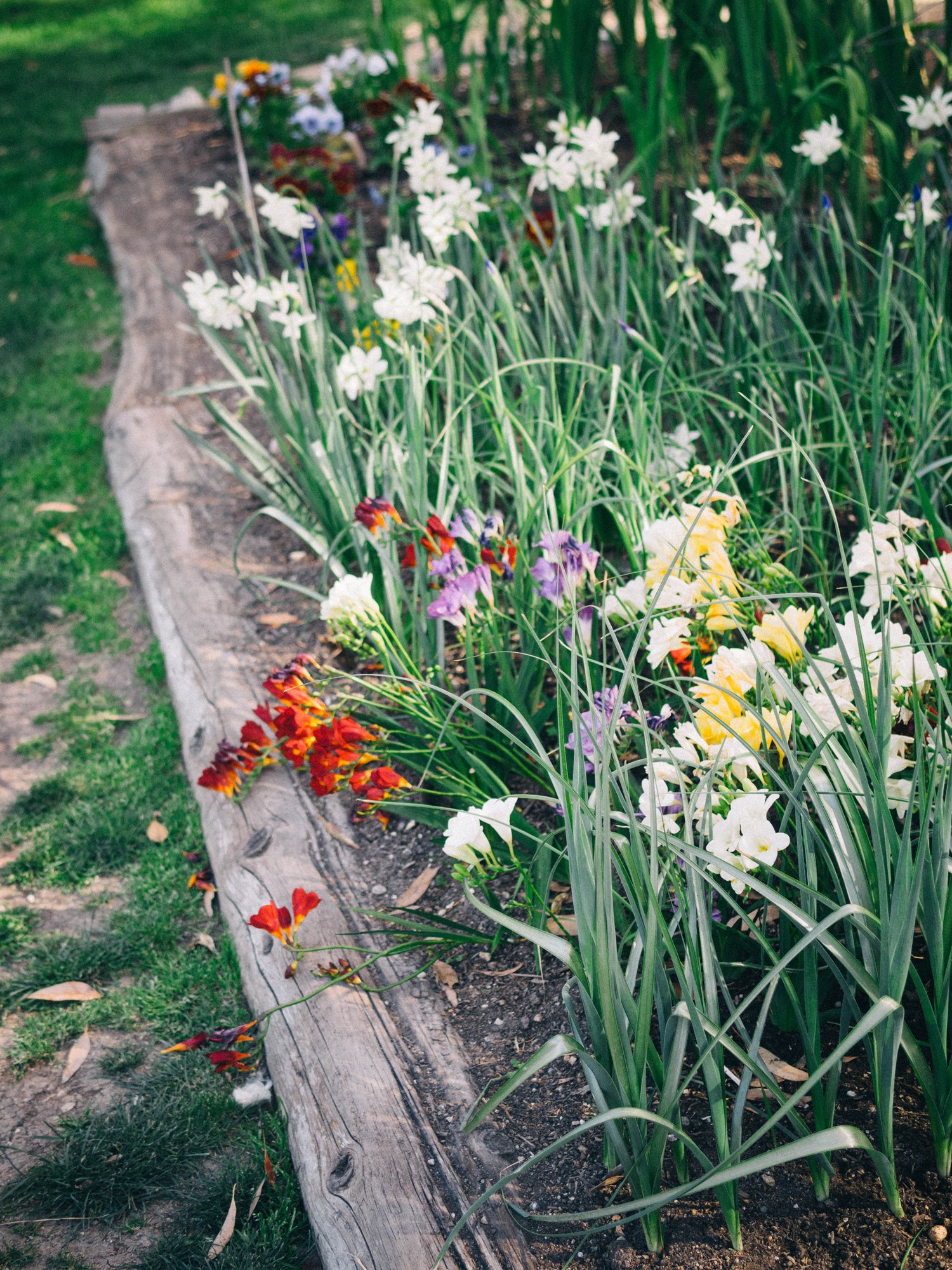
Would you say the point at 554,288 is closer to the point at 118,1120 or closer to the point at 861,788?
the point at 861,788

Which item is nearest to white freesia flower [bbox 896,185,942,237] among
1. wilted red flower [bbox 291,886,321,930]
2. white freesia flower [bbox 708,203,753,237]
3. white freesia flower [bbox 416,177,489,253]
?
white freesia flower [bbox 708,203,753,237]

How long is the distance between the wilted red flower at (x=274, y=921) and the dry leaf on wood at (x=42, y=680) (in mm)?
1347

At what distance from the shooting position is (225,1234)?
1.35 meters

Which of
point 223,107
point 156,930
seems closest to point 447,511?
point 156,930

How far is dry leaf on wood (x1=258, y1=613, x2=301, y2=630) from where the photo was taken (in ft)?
8.04

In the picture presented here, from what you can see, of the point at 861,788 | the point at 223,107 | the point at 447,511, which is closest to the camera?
the point at 861,788

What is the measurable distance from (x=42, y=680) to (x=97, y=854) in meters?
0.74

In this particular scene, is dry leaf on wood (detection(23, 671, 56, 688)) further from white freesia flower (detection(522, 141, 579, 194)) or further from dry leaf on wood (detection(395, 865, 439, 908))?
white freesia flower (detection(522, 141, 579, 194))

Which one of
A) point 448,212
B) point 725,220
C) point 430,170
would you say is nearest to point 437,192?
point 430,170

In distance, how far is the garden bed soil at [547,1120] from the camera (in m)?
1.11

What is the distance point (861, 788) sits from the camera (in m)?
1.13

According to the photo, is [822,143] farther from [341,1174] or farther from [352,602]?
[341,1174]

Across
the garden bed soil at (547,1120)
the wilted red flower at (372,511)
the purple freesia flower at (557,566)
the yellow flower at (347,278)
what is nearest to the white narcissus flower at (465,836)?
the garden bed soil at (547,1120)

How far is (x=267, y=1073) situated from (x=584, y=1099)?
1.83ft
